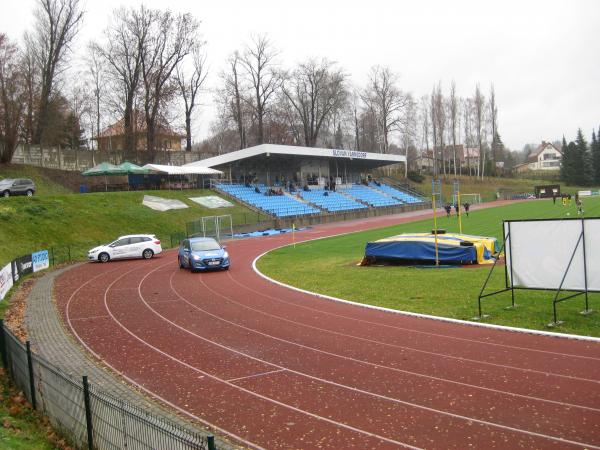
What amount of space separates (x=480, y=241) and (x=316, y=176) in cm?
4869

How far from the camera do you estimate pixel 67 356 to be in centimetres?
1120

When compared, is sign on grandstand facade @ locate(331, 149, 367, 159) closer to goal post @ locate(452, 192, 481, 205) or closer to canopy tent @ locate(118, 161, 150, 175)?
goal post @ locate(452, 192, 481, 205)

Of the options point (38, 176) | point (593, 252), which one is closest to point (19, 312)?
point (593, 252)

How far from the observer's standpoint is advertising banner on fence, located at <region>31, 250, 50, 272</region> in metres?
Answer: 25.5

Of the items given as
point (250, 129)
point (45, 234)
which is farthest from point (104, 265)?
point (250, 129)

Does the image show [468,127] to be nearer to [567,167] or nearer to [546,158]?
[567,167]

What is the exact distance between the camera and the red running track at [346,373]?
271 inches

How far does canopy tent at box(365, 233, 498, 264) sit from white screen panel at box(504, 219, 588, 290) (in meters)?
8.00

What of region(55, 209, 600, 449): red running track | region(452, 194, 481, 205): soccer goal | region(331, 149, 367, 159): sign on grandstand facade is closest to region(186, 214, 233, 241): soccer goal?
region(331, 149, 367, 159): sign on grandstand facade

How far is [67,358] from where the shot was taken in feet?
36.2

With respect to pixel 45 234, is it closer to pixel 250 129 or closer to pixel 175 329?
pixel 175 329

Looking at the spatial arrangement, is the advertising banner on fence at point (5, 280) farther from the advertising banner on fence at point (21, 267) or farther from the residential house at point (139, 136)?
the residential house at point (139, 136)

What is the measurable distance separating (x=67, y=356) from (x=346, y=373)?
6002 millimetres

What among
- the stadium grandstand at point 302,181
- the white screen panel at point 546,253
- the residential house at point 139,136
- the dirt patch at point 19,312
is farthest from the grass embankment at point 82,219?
the white screen panel at point 546,253
